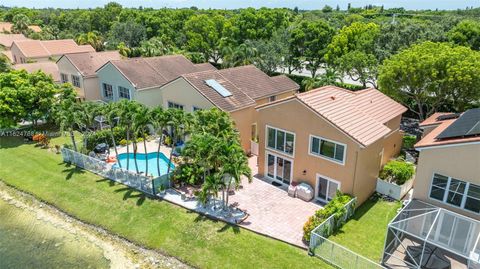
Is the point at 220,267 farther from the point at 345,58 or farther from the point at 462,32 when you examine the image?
the point at 462,32

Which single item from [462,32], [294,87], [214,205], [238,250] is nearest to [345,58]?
[294,87]

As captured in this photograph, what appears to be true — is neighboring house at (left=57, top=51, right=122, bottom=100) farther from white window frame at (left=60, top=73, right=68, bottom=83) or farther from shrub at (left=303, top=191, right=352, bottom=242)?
shrub at (left=303, top=191, right=352, bottom=242)

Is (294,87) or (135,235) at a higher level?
(294,87)

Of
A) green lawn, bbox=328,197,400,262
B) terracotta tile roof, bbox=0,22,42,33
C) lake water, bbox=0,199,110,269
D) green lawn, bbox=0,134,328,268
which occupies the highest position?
terracotta tile roof, bbox=0,22,42,33

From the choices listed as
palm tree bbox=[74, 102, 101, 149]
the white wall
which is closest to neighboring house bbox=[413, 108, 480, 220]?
palm tree bbox=[74, 102, 101, 149]

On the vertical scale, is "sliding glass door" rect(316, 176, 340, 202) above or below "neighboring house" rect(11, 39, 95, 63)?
below

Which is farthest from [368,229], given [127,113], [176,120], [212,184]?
[127,113]

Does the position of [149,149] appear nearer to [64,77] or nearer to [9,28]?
[64,77]
